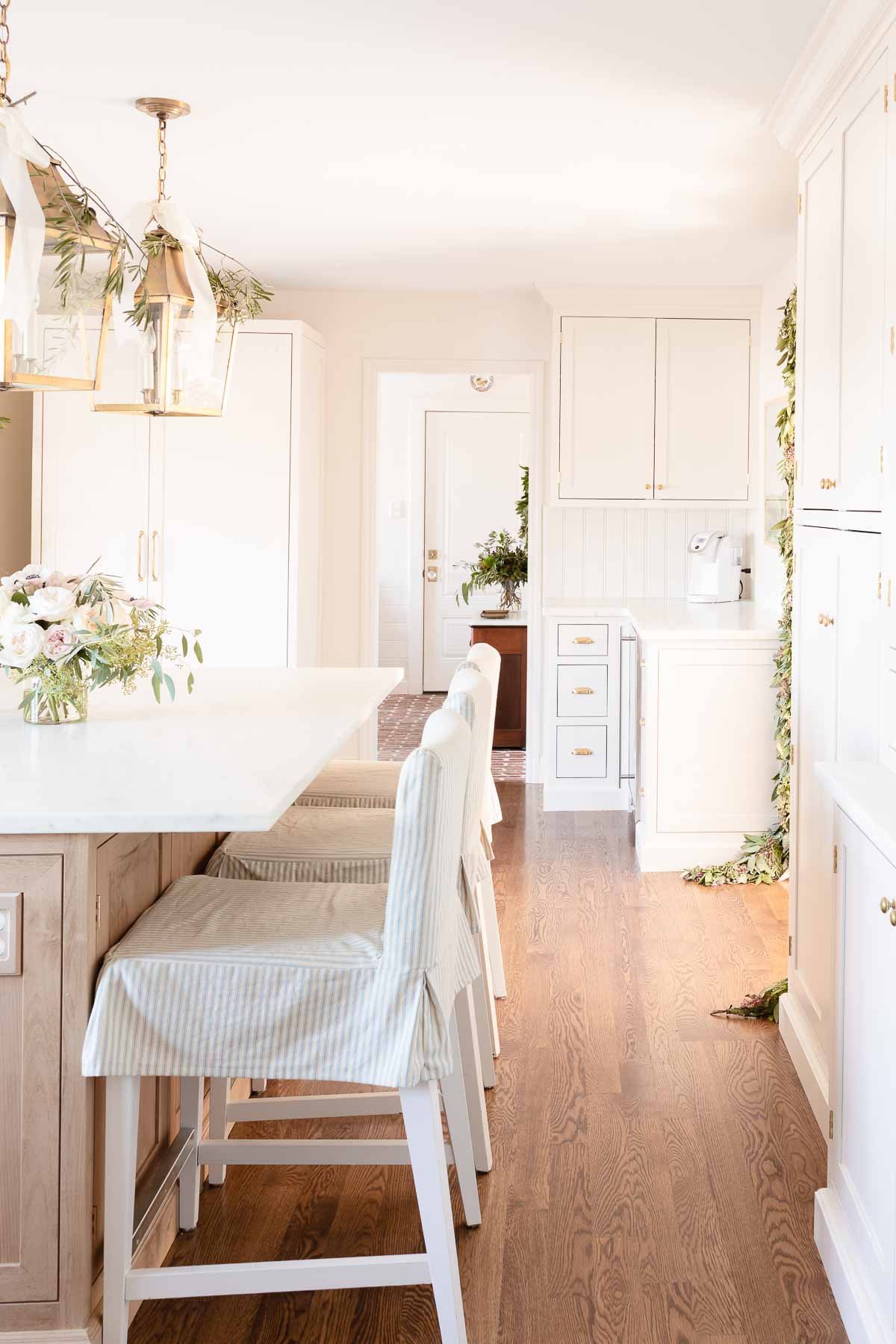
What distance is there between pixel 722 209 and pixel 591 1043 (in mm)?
2972

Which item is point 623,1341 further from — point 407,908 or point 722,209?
point 722,209

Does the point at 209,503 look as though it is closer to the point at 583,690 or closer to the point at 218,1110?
the point at 583,690

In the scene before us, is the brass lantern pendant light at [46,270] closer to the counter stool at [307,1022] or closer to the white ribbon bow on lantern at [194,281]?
the white ribbon bow on lantern at [194,281]

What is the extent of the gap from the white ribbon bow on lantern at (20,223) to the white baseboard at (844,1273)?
76.4 inches

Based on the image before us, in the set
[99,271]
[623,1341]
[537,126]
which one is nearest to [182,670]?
[99,271]

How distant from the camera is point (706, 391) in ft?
19.7

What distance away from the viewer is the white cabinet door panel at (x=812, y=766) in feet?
9.47

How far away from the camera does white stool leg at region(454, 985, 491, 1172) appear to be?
2416mm

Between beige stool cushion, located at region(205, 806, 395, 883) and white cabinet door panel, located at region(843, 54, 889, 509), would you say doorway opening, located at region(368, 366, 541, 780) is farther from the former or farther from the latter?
beige stool cushion, located at region(205, 806, 395, 883)

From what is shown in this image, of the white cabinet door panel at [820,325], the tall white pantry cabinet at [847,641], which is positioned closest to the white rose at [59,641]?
the tall white pantry cabinet at [847,641]

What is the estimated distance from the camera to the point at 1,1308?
187 centimetres

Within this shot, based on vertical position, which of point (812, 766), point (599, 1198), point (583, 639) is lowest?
point (599, 1198)

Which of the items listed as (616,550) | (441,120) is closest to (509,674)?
(616,550)

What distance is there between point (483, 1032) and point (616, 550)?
3907mm
